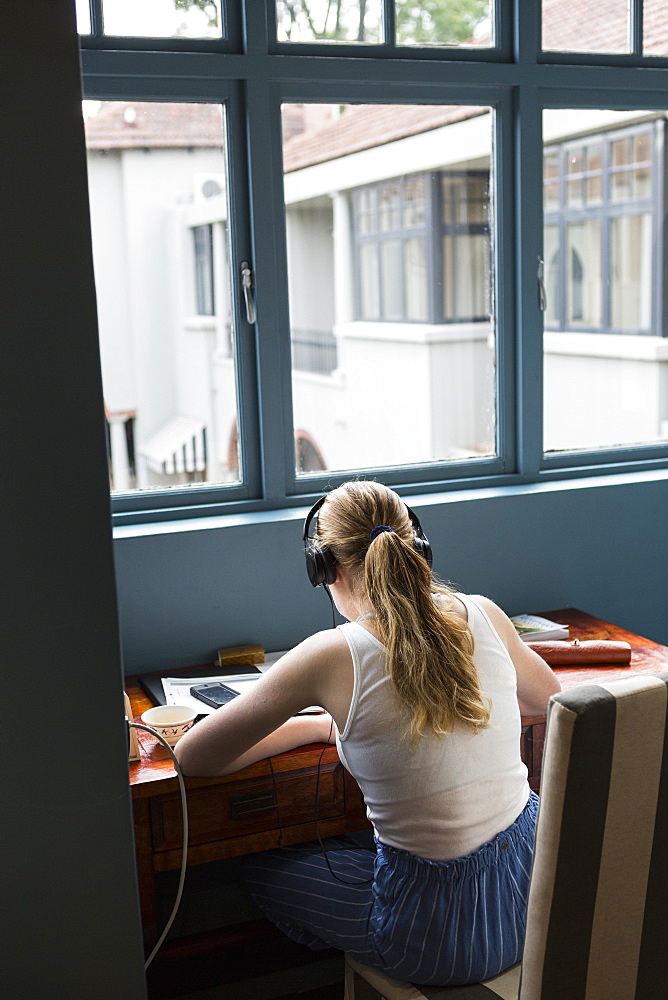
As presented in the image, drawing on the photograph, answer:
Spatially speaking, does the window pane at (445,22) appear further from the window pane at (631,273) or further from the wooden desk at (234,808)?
the wooden desk at (234,808)

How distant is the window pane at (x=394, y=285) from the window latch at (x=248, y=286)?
14 centimetres

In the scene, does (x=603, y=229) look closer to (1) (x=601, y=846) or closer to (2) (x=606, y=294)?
(2) (x=606, y=294)

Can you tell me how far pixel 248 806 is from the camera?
195cm

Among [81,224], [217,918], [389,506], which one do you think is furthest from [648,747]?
[217,918]

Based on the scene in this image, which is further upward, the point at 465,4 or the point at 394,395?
the point at 465,4

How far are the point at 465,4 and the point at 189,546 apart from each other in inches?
63.3

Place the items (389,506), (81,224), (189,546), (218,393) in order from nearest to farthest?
(81,224) < (389,506) < (189,546) < (218,393)

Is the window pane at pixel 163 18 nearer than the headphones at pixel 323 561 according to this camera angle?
No

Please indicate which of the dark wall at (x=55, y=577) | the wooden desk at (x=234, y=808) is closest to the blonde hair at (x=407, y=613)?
the wooden desk at (x=234, y=808)

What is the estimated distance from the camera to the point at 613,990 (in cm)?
142

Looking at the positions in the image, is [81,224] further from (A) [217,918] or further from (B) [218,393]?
(A) [217,918]

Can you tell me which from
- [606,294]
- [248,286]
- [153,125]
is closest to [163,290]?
[248,286]

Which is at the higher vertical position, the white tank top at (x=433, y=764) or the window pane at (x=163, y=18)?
the window pane at (x=163, y=18)

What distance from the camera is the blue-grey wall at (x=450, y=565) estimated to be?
243cm
